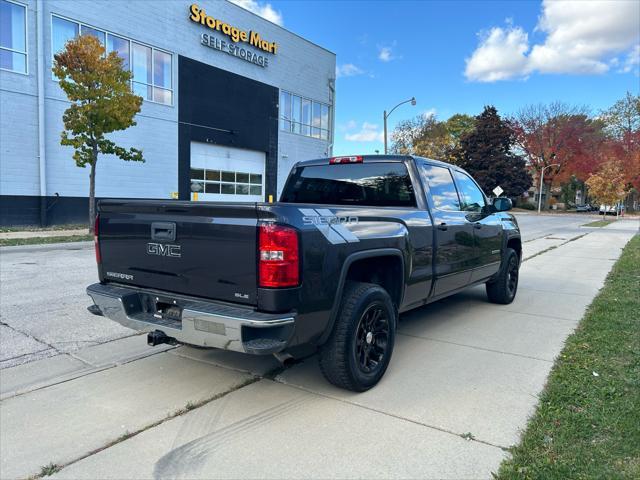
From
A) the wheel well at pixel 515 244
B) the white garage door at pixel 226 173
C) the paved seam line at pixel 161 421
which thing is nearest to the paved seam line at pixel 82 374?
the paved seam line at pixel 161 421

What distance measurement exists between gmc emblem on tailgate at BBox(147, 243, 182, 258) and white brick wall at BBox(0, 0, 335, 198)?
17743mm

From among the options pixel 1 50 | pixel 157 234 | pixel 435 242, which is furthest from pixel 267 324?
pixel 1 50

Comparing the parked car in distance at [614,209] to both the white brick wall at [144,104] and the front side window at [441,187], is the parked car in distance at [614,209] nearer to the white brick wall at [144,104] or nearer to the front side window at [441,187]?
the white brick wall at [144,104]

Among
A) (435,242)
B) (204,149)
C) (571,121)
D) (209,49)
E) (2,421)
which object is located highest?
(571,121)

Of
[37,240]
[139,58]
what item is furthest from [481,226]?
[139,58]

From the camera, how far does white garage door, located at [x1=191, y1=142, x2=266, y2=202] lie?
1013 inches

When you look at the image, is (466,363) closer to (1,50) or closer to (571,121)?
(1,50)

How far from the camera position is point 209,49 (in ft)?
83.8

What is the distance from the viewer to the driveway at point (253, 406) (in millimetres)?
2811

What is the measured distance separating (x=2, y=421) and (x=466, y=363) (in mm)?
3746

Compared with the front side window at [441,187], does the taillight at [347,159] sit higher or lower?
higher

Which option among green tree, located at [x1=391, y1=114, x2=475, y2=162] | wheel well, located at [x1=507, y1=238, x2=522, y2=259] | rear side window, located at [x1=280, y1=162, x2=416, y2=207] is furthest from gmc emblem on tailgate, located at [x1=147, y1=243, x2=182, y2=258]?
green tree, located at [x1=391, y1=114, x2=475, y2=162]

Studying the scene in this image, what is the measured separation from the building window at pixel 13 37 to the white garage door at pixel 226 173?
28.6 ft

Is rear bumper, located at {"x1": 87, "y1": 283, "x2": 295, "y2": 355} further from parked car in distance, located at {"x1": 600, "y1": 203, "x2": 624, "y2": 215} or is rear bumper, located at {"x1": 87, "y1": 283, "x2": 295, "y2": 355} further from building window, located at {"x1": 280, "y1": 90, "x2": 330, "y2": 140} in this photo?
parked car in distance, located at {"x1": 600, "y1": 203, "x2": 624, "y2": 215}
